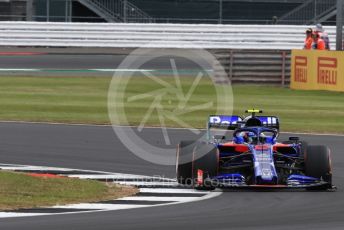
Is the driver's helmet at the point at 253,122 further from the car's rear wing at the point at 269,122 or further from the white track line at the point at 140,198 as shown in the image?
the white track line at the point at 140,198

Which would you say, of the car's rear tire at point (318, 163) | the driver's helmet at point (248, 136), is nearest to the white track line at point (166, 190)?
the driver's helmet at point (248, 136)

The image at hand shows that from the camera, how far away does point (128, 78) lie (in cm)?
3841

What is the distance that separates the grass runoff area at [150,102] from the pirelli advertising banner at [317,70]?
0.39 m

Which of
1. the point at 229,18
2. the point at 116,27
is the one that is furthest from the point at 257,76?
the point at 229,18

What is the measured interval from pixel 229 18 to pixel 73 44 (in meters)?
9.57

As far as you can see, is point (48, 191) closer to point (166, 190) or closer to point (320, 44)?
point (166, 190)

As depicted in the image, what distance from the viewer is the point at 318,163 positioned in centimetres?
1472

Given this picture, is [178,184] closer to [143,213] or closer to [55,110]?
[143,213]

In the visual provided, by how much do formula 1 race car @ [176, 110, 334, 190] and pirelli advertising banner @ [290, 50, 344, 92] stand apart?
17.2 m

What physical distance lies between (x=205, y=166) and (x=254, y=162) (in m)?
0.65

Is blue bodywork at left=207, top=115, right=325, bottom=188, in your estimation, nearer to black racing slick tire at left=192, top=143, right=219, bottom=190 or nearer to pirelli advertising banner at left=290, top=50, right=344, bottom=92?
black racing slick tire at left=192, top=143, right=219, bottom=190

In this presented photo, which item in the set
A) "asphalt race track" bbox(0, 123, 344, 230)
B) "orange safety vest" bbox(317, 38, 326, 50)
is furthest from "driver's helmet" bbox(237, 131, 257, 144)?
"orange safety vest" bbox(317, 38, 326, 50)

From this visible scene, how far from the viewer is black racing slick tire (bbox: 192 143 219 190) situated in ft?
47.6

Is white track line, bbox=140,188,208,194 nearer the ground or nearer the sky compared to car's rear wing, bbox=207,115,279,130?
nearer the ground
